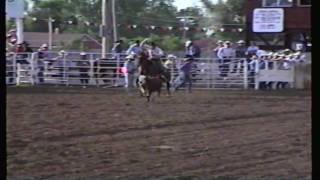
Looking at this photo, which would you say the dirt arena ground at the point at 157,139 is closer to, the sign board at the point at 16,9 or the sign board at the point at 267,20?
the sign board at the point at 16,9

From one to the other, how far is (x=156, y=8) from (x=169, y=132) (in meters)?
68.6

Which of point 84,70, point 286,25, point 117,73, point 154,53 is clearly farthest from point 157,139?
point 286,25

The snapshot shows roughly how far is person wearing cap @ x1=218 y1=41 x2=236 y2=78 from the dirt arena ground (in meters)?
7.13

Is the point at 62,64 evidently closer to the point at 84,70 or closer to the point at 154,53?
the point at 84,70

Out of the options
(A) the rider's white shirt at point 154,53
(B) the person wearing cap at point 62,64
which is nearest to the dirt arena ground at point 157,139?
(A) the rider's white shirt at point 154,53

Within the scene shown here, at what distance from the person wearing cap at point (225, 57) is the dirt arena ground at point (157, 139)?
23.4 ft

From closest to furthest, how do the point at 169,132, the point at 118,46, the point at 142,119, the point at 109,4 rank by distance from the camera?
the point at 169,132 < the point at 142,119 < the point at 118,46 < the point at 109,4

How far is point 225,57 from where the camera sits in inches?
958

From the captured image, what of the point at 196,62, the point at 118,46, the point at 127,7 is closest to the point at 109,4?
the point at 118,46

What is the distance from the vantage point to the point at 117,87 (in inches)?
917

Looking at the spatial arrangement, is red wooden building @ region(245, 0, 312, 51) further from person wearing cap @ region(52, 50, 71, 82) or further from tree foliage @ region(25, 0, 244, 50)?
tree foliage @ region(25, 0, 244, 50)
